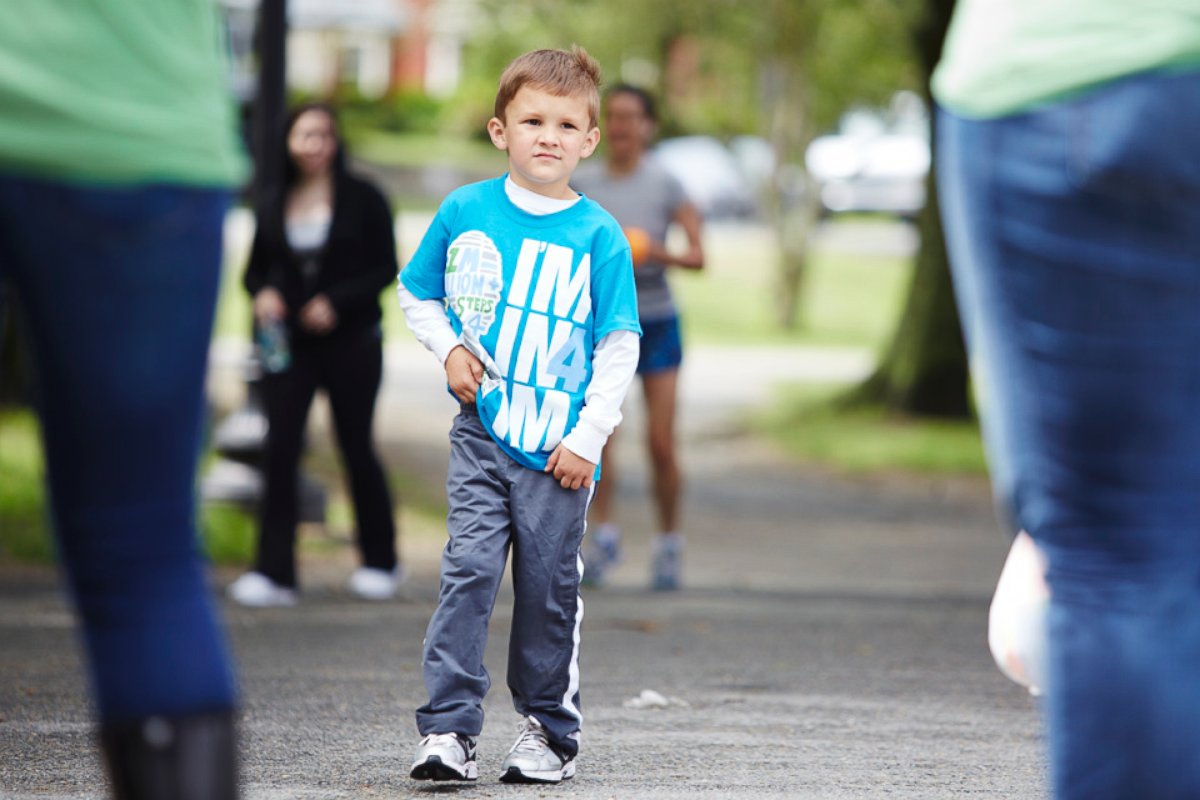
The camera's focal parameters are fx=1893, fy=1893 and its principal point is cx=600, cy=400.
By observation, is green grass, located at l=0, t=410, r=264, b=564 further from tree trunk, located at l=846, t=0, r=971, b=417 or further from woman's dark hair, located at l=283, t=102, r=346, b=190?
tree trunk, located at l=846, t=0, r=971, b=417

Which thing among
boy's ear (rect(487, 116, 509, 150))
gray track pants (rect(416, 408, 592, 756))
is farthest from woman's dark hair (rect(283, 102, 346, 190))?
gray track pants (rect(416, 408, 592, 756))

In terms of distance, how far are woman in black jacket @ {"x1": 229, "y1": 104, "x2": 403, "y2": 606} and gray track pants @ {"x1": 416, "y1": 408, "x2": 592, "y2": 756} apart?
3.44m

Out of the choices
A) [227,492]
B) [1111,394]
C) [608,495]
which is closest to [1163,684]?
[1111,394]

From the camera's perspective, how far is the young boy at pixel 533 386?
409 centimetres

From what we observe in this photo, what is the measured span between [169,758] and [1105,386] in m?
1.11

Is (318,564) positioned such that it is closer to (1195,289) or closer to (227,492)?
(227,492)

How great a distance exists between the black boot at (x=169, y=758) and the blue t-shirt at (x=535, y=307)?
6.58 feet

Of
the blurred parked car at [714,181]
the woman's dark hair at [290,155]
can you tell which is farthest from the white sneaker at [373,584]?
the blurred parked car at [714,181]

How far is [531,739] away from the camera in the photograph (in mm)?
4113

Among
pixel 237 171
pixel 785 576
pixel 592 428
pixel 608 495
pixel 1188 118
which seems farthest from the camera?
pixel 785 576

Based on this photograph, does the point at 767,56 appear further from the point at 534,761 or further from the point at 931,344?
the point at 534,761

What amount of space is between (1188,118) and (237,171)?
1.05 meters

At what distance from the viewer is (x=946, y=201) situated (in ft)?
7.42

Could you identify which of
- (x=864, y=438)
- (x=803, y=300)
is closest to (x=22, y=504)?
(x=864, y=438)
